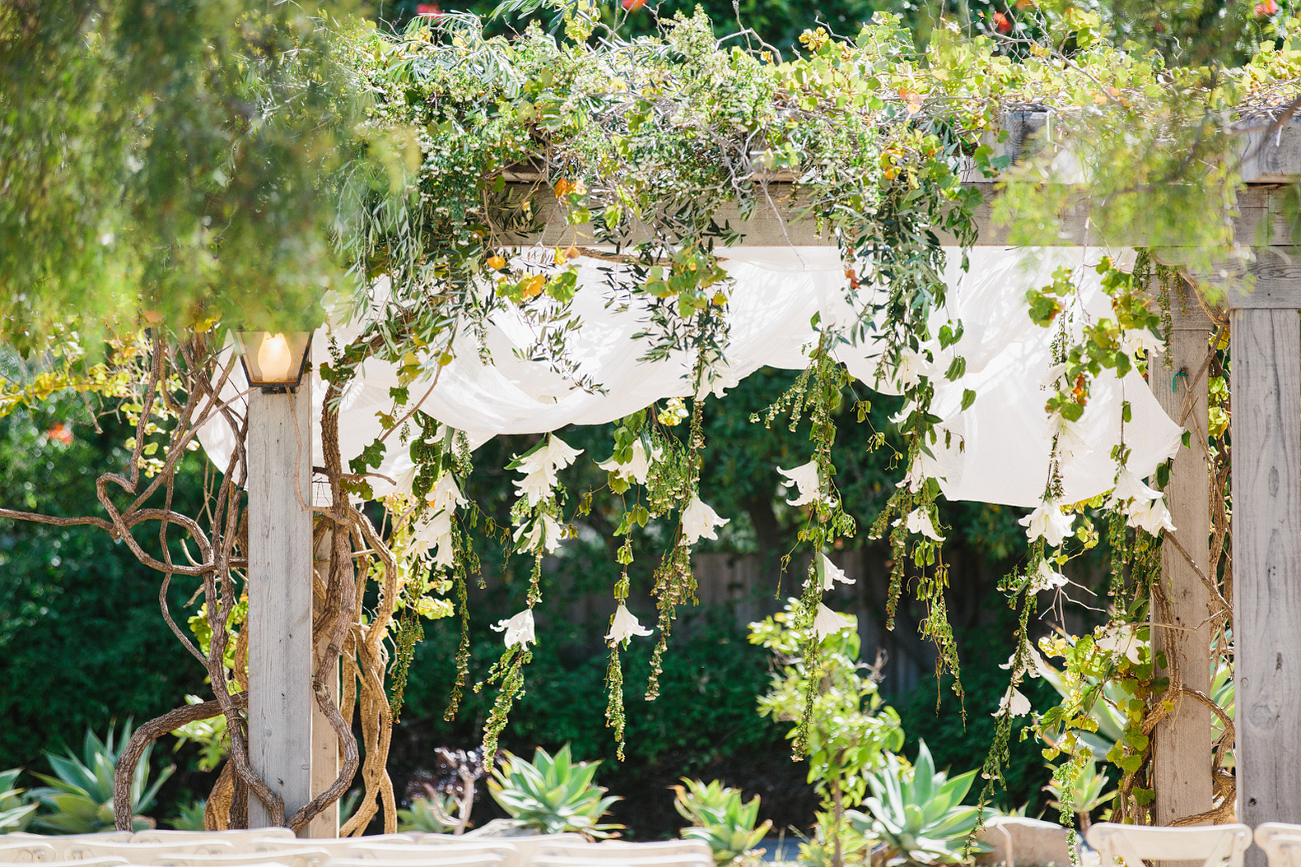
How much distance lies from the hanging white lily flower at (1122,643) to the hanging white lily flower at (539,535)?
5.70 ft

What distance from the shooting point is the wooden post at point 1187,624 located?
139 inches

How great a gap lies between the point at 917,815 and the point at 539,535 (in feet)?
9.70

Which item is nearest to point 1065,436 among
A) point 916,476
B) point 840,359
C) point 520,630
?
point 916,476

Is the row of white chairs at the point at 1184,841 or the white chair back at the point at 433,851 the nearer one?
the row of white chairs at the point at 1184,841

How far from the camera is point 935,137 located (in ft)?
8.46

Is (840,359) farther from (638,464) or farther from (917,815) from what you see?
(917,815)

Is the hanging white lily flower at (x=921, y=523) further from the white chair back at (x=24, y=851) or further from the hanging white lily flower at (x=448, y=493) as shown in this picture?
the white chair back at (x=24, y=851)

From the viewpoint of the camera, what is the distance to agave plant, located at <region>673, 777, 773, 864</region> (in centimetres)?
544

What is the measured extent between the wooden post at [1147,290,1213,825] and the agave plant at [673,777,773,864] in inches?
85.6

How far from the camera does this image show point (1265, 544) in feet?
8.83

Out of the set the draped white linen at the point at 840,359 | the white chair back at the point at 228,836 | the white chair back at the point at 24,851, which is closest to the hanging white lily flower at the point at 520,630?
the draped white linen at the point at 840,359

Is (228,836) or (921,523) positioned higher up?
(921,523)

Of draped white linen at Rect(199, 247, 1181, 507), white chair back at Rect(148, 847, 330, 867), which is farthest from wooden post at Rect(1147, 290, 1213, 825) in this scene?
white chair back at Rect(148, 847, 330, 867)

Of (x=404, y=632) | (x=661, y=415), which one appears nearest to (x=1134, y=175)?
(x=661, y=415)
